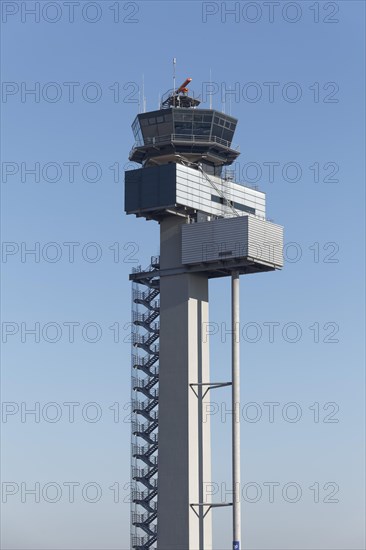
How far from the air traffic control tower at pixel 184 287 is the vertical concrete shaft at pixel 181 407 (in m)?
0.09

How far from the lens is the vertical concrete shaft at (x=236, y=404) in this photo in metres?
120

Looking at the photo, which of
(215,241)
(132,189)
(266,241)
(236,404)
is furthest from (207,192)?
(236,404)

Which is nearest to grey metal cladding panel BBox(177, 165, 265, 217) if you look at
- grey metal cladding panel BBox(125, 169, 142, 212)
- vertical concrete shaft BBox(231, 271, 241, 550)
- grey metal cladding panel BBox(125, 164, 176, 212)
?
grey metal cladding panel BBox(125, 164, 176, 212)

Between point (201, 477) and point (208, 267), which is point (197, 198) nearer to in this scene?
point (208, 267)

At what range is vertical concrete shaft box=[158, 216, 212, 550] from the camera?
121250mm

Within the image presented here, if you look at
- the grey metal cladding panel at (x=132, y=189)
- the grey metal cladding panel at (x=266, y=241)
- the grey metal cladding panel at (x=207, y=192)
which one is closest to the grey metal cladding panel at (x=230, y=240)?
the grey metal cladding panel at (x=266, y=241)

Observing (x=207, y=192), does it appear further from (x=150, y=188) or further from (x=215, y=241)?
(x=215, y=241)

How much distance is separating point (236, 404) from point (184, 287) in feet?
37.6

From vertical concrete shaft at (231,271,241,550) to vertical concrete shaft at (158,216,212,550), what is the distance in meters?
2.78

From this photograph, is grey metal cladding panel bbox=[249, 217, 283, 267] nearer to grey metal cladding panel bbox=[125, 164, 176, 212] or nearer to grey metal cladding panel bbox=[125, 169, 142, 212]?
grey metal cladding panel bbox=[125, 164, 176, 212]

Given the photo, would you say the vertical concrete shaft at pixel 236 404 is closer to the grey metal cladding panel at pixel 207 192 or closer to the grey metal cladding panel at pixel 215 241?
the grey metal cladding panel at pixel 215 241

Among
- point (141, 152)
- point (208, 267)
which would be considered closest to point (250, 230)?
point (208, 267)

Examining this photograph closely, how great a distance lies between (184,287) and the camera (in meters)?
126

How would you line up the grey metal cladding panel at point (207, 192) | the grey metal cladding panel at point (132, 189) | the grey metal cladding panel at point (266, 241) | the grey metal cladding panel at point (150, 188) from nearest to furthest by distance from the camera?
the grey metal cladding panel at point (266, 241) → the grey metal cladding panel at point (150, 188) → the grey metal cladding panel at point (207, 192) → the grey metal cladding panel at point (132, 189)
